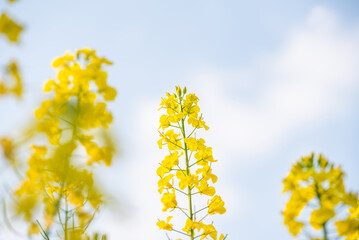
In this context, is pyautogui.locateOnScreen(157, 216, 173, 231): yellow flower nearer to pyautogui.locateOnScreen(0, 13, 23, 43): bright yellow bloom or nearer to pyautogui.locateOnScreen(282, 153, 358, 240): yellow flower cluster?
pyautogui.locateOnScreen(282, 153, 358, 240): yellow flower cluster

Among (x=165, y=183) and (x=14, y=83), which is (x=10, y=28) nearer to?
(x=14, y=83)

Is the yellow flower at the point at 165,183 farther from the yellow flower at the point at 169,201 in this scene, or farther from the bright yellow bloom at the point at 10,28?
the bright yellow bloom at the point at 10,28

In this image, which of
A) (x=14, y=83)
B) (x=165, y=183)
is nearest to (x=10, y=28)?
(x=14, y=83)

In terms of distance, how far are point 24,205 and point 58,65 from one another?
1.11 meters

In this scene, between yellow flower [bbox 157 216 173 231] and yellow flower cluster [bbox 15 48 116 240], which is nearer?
yellow flower cluster [bbox 15 48 116 240]

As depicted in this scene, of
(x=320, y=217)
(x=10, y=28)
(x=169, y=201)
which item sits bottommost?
(x=320, y=217)

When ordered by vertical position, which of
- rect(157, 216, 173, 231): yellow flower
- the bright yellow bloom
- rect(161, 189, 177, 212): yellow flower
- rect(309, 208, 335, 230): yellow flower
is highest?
the bright yellow bloom

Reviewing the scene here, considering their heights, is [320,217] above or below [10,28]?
below

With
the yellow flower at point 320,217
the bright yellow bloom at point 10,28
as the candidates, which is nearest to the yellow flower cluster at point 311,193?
the yellow flower at point 320,217

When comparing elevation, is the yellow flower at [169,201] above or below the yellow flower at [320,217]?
above

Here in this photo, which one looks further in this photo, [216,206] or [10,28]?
[216,206]

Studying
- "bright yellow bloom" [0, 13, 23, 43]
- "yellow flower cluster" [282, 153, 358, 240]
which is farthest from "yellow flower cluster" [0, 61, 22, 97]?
"yellow flower cluster" [282, 153, 358, 240]

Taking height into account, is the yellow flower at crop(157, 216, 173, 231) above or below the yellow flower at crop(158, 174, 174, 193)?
below

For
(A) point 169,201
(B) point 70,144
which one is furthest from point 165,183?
(B) point 70,144
